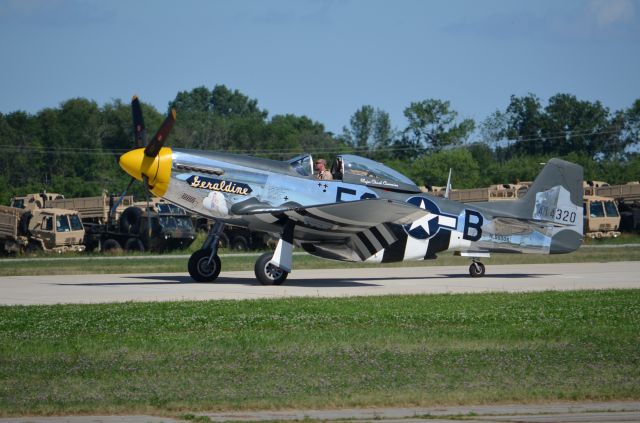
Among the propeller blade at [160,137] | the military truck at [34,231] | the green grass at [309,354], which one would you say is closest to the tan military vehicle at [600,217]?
the military truck at [34,231]

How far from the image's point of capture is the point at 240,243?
148ft

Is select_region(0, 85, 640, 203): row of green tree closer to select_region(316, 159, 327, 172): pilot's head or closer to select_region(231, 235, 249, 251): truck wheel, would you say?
select_region(231, 235, 249, 251): truck wheel

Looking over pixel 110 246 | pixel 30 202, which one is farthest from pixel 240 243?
pixel 30 202

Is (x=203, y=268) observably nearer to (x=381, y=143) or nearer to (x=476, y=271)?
(x=476, y=271)

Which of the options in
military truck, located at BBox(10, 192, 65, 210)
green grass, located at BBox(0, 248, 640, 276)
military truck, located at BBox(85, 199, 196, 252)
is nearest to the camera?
green grass, located at BBox(0, 248, 640, 276)

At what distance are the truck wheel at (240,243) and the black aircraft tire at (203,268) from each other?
74.2 ft

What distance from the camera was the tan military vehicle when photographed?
48.4 metres

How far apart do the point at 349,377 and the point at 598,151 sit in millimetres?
89572

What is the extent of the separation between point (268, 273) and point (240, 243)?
80.3 feet

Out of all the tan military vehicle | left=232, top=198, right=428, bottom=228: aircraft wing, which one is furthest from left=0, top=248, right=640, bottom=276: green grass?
the tan military vehicle

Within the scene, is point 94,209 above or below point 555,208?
below

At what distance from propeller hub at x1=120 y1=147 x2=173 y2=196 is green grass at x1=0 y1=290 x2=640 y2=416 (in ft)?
12.5

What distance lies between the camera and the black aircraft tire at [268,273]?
20578 millimetres

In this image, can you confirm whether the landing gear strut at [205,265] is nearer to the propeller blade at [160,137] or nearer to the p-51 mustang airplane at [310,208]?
the p-51 mustang airplane at [310,208]
